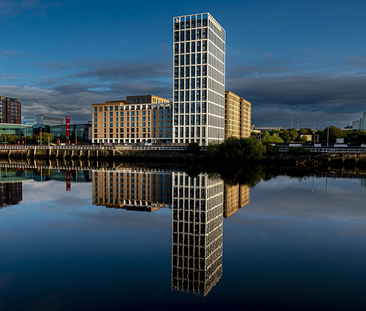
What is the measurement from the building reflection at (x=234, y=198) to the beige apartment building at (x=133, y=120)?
95.6 meters

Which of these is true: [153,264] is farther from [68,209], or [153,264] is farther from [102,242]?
[68,209]

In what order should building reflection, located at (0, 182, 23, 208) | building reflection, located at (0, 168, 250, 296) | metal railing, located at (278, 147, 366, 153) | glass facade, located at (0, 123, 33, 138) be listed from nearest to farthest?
building reflection, located at (0, 168, 250, 296) → building reflection, located at (0, 182, 23, 208) → metal railing, located at (278, 147, 366, 153) → glass facade, located at (0, 123, 33, 138)

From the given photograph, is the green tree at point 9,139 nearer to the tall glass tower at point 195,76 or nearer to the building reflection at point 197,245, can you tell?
the tall glass tower at point 195,76

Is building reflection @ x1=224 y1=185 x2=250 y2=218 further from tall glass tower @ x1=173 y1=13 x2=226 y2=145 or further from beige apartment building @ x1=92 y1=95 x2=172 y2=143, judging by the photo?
beige apartment building @ x1=92 y1=95 x2=172 y2=143

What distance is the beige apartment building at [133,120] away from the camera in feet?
433

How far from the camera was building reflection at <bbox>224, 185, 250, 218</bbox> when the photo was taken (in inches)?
970

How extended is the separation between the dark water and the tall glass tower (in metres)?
88.1

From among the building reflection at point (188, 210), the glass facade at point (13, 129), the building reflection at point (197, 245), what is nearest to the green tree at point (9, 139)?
the glass facade at point (13, 129)

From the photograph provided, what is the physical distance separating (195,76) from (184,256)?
103378mm

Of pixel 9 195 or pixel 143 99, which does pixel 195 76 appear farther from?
pixel 9 195

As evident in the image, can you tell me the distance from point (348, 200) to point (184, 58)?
9325 cm

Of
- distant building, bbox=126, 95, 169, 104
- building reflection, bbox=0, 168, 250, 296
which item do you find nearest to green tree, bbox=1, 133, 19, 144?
distant building, bbox=126, 95, 169, 104

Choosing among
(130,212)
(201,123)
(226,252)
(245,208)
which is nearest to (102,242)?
(226,252)

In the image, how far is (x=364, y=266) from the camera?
12.8m
